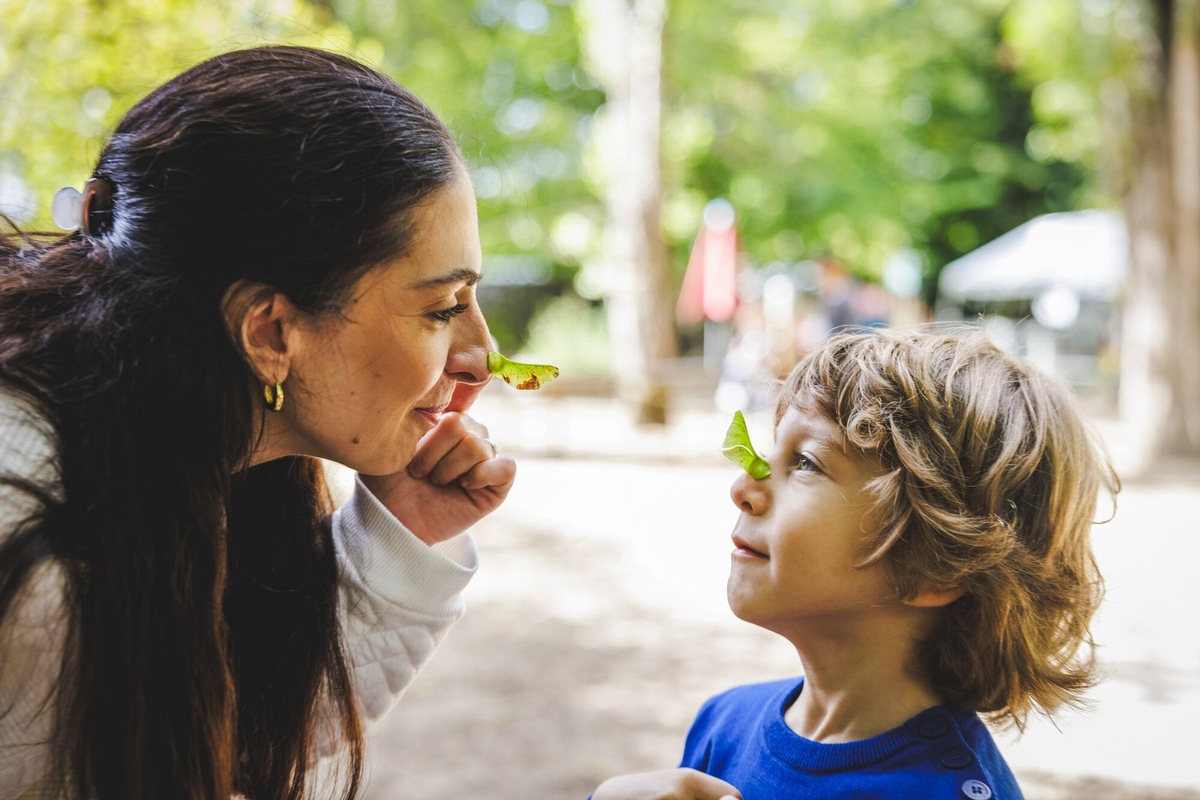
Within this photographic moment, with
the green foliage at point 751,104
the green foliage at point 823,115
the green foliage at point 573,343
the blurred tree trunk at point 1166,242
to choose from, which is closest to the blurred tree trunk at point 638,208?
the green foliage at point 751,104

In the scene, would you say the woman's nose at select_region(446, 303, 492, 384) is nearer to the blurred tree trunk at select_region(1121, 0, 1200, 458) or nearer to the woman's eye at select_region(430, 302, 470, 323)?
the woman's eye at select_region(430, 302, 470, 323)

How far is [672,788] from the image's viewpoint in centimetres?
153

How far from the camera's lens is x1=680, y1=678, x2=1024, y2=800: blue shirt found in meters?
1.53

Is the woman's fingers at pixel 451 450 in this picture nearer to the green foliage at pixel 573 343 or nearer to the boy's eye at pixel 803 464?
the boy's eye at pixel 803 464

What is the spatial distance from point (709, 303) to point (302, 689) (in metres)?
12.3

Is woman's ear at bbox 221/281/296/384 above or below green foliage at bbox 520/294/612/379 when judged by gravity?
above

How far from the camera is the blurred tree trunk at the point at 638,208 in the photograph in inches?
449

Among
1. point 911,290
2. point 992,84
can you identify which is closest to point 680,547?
point 911,290

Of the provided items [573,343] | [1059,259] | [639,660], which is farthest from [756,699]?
[1059,259]

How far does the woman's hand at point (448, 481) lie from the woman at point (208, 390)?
0.16 meters

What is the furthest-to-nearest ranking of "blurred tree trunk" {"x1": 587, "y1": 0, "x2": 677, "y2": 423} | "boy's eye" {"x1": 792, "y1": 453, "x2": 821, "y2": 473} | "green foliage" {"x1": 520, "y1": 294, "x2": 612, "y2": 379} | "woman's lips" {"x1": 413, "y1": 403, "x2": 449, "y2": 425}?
1. "green foliage" {"x1": 520, "y1": 294, "x2": 612, "y2": 379}
2. "blurred tree trunk" {"x1": 587, "y1": 0, "x2": 677, "y2": 423}
3. "woman's lips" {"x1": 413, "y1": 403, "x2": 449, "y2": 425}
4. "boy's eye" {"x1": 792, "y1": 453, "x2": 821, "y2": 473}

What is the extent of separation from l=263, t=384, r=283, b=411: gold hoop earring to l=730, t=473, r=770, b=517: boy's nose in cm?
77

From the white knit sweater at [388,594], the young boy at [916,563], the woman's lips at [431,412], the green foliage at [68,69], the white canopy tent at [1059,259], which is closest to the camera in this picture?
the young boy at [916,563]

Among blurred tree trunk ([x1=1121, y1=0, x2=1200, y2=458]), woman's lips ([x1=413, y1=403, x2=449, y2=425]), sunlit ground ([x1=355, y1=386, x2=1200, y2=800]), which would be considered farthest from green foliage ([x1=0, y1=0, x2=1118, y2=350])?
woman's lips ([x1=413, y1=403, x2=449, y2=425])
